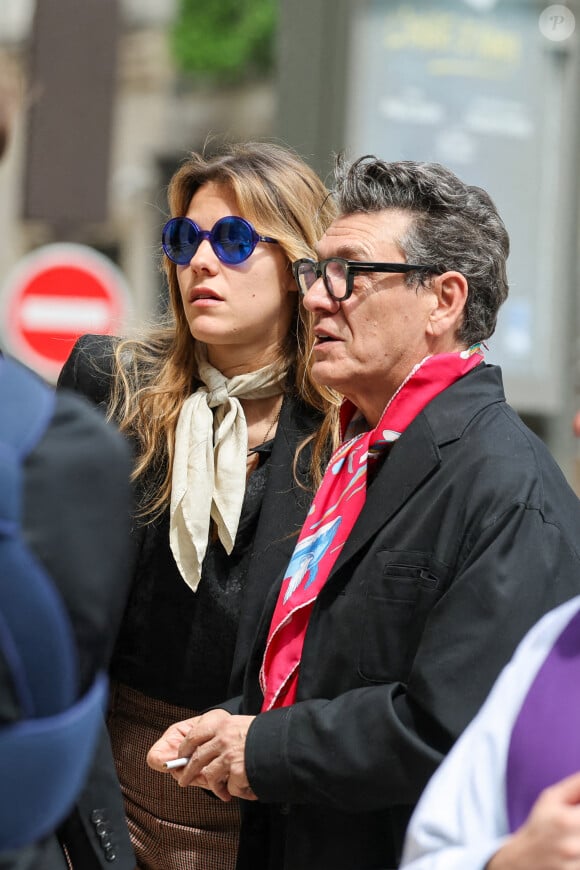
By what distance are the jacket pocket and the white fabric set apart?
2.18 feet

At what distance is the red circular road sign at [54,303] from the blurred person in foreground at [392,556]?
577 centimetres

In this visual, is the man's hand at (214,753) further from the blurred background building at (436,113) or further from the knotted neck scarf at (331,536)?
the blurred background building at (436,113)

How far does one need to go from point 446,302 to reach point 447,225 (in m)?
0.16

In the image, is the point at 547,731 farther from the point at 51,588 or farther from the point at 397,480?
the point at 397,480

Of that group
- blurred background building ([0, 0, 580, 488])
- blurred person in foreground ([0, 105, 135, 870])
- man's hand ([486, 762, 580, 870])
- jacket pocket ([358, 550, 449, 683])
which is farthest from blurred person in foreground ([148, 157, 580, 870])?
blurred background building ([0, 0, 580, 488])

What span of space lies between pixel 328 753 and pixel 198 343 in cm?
141

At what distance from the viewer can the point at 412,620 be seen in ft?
8.07

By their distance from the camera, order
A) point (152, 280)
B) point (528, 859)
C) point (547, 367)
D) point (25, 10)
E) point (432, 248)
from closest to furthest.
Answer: point (528, 859)
point (432, 248)
point (547, 367)
point (25, 10)
point (152, 280)

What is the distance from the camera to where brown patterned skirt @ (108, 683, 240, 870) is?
3131mm

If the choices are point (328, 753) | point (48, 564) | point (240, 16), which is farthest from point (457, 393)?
point (240, 16)

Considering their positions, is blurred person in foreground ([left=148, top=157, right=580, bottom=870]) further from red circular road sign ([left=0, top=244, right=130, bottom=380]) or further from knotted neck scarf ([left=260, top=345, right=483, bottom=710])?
red circular road sign ([left=0, top=244, right=130, bottom=380])

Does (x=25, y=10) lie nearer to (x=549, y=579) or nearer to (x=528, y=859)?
(x=549, y=579)

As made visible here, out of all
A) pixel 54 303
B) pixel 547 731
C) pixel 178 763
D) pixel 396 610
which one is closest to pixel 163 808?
pixel 178 763

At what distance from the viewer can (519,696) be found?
5.67 ft
